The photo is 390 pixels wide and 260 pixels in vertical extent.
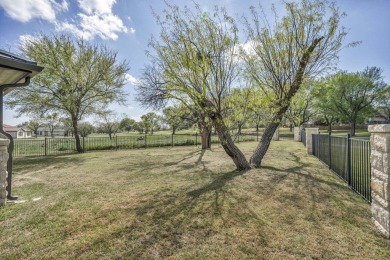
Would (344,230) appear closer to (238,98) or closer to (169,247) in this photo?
(169,247)

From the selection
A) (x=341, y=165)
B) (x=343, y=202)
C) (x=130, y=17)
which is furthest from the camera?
(x=130, y=17)

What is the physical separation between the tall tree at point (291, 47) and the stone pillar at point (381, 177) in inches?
134

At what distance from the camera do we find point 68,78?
11547mm

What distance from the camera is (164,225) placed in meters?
2.94

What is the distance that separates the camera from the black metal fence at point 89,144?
12750 mm

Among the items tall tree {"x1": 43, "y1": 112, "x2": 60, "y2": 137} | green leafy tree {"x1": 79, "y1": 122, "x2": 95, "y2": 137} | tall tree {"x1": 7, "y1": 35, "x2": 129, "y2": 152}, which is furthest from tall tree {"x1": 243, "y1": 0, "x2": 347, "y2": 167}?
green leafy tree {"x1": 79, "y1": 122, "x2": 95, "y2": 137}

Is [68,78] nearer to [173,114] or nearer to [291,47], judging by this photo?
[173,114]

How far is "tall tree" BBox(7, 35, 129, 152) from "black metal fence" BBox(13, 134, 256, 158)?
1.11m

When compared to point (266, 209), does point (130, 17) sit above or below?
above

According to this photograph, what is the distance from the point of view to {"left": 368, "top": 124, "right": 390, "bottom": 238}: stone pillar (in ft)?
8.38

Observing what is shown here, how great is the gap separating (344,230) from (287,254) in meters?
1.12

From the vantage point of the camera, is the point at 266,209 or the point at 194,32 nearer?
the point at 266,209

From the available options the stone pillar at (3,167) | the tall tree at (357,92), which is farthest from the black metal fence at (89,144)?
the tall tree at (357,92)

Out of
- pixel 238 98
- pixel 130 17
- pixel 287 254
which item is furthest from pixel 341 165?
pixel 130 17
